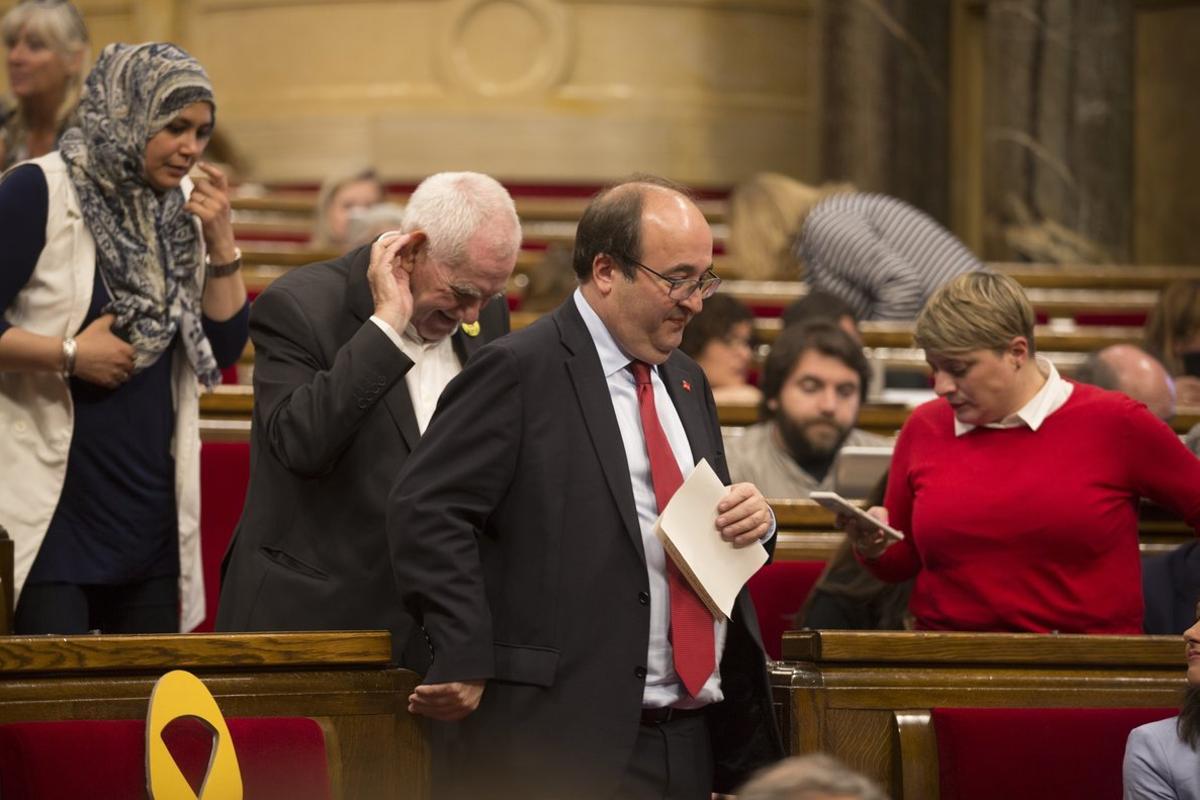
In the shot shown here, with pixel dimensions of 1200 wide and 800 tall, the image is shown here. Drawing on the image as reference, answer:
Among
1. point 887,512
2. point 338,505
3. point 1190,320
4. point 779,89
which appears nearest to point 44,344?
point 338,505

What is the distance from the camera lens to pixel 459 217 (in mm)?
3076

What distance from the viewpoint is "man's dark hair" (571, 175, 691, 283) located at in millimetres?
2824

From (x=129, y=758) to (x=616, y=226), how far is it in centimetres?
106

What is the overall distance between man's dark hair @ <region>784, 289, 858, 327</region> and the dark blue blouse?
2.36 m

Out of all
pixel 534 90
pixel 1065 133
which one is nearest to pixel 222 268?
pixel 1065 133

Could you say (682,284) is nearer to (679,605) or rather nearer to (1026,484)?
(679,605)

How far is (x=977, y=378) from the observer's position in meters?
3.41

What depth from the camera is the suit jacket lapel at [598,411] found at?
2.77 meters

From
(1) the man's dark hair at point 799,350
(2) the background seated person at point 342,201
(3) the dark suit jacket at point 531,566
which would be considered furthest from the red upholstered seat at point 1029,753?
(2) the background seated person at point 342,201

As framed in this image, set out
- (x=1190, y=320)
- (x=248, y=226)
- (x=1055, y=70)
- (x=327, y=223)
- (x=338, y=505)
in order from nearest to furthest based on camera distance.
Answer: (x=338, y=505), (x=1190, y=320), (x=327, y=223), (x=1055, y=70), (x=248, y=226)

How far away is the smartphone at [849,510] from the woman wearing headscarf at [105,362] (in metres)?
1.17

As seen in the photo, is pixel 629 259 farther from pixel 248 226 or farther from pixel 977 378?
pixel 248 226

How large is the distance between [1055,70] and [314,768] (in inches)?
274

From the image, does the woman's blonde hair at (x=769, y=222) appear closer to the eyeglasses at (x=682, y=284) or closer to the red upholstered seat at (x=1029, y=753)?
the red upholstered seat at (x=1029, y=753)
